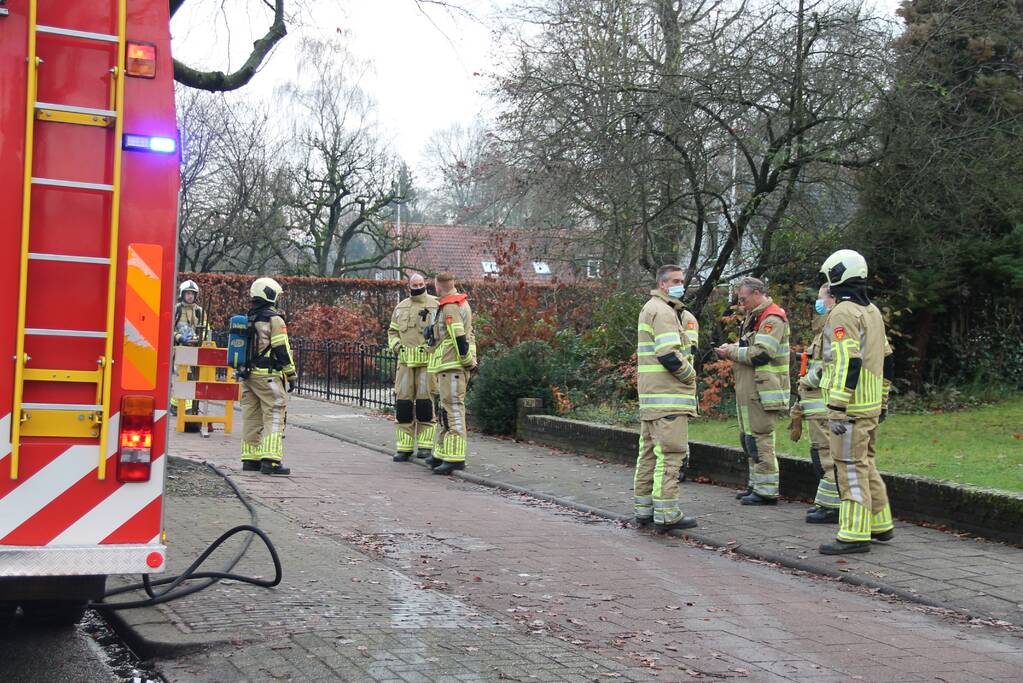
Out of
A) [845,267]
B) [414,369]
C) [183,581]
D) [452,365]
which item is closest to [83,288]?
[183,581]

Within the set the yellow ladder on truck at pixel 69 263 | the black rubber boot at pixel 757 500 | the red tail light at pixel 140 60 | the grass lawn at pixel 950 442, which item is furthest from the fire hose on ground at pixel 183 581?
the grass lawn at pixel 950 442

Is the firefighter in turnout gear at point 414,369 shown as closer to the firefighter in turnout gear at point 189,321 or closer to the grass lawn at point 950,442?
the grass lawn at point 950,442

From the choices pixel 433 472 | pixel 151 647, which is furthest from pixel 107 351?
pixel 433 472

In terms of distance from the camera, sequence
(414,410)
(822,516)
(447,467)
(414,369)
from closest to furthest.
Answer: (822,516) → (447,467) → (414,369) → (414,410)

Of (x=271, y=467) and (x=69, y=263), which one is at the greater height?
(x=69, y=263)

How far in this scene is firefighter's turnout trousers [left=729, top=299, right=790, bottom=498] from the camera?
399 inches

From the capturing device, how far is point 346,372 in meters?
21.2

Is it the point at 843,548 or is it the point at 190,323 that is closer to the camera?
the point at 843,548

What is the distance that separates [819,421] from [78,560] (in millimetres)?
6741

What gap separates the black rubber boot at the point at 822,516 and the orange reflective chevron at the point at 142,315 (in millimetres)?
6255

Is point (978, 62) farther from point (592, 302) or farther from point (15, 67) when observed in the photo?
point (15, 67)

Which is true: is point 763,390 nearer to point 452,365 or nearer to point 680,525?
point 680,525

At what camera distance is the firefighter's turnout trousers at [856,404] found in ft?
26.7

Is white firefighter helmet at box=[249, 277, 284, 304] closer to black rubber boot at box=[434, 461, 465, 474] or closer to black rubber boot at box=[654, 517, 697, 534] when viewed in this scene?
black rubber boot at box=[434, 461, 465, 474]
